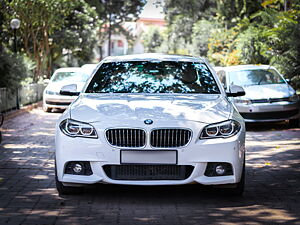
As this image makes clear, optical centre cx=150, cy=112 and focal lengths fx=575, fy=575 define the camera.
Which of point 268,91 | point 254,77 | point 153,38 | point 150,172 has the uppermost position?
point 150,172

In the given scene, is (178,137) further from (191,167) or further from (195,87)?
(195,87)

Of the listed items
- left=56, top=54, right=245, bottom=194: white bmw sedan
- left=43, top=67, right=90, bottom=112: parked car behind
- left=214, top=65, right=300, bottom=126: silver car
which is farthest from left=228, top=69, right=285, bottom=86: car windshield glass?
left=56, top=54, right=245, bottom=194: white bmw sedan

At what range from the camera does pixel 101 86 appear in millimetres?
7301

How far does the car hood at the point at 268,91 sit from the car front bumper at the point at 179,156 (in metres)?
8.11

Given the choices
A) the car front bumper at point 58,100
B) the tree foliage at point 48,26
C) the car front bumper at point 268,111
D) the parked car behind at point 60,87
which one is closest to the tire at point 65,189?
the car front bumper at point 268,111

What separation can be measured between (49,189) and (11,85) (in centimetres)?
1303

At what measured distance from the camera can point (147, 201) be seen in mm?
6238

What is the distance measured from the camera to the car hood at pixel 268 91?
551 inches

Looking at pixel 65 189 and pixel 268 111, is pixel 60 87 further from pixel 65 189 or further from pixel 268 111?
pixel 65 189

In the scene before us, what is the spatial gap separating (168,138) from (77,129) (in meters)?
0.98

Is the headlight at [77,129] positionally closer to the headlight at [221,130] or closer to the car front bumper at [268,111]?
the headlight at [221,130]

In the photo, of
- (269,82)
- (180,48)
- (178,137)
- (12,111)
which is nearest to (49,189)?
(178,137)

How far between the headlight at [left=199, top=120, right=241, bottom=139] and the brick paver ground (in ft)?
2.44

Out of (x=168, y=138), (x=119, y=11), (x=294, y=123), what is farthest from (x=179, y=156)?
(x=119, y=11)
